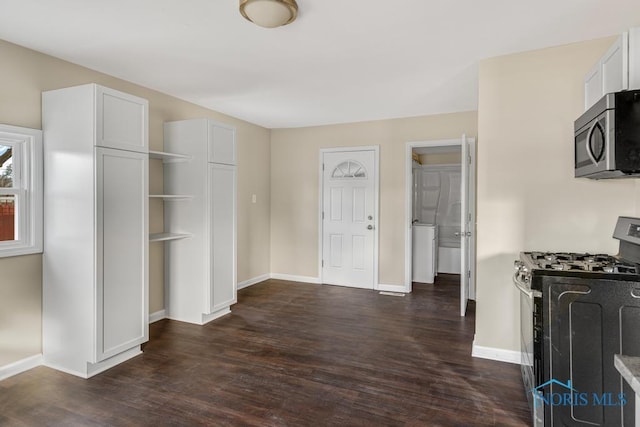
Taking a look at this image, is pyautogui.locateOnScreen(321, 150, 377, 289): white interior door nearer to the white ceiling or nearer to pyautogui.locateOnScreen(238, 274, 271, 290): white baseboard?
pyautogui.locateOnScreen(238, 274, 271, 290): white baseboard

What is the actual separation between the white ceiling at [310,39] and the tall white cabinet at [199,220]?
535 millimetres

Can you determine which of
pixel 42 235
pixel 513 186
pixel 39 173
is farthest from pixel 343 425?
pixel 39 173

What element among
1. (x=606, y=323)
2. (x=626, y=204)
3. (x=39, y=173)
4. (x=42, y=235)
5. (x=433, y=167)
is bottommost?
(x=606, y=323)

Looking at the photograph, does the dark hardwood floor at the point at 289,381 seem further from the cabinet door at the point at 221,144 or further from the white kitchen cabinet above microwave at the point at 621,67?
the white kitchen cabinet above microwave at the point at 621,67

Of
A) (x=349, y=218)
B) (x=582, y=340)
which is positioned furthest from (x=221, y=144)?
(x=582, y=340)

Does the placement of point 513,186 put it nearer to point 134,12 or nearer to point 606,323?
point 606,323

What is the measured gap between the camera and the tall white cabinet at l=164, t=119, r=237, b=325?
3.72m

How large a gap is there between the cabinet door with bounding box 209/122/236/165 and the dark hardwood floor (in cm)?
179

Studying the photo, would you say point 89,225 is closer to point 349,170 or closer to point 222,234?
point 222,234

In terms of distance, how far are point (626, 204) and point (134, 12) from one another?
3.59 meters

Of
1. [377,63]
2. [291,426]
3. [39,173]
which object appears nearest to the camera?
[291,426]

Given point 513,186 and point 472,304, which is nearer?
point 513,186

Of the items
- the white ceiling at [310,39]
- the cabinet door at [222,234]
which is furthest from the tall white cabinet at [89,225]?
the cabinet door at [222,234]

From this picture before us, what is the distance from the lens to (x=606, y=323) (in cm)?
180
